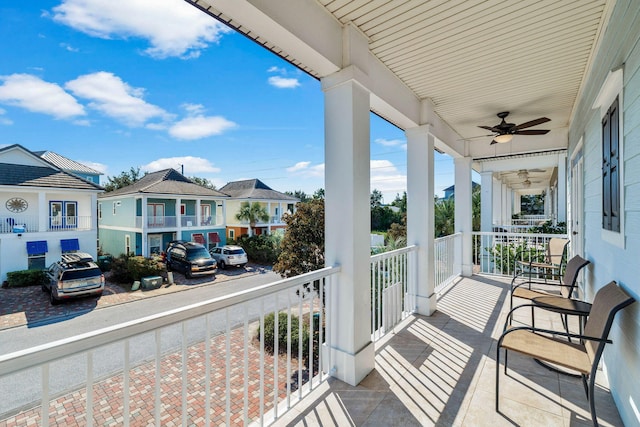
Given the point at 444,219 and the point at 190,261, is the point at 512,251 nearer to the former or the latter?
the point at 444,219

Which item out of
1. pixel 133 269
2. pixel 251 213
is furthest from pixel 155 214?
pixel 251 213

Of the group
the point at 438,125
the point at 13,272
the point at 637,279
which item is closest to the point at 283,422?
the point at 637,279

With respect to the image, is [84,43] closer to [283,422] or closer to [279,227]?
[279,227]

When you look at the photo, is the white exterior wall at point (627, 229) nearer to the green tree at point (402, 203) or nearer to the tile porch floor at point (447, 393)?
the tile porch floor at point (447, 393)

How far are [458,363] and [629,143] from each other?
2.05 metres

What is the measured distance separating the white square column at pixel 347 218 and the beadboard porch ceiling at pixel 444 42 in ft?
0.97

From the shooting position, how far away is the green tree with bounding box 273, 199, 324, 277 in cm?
565

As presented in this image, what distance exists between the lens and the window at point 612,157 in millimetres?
1690

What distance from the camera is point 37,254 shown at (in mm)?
11602

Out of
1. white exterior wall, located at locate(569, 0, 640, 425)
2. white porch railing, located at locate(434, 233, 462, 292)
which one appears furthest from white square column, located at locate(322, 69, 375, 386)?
white porch railing, located at locate(434, 233, 462, 292)

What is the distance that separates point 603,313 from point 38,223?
16801mm

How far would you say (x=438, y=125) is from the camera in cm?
429

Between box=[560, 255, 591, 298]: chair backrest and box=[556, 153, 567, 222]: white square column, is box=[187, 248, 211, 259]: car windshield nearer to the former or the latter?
box=[560, 255, 591, 298]: chair backrest

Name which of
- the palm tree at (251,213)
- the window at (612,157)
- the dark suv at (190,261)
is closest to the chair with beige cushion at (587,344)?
the window at (612,157)
